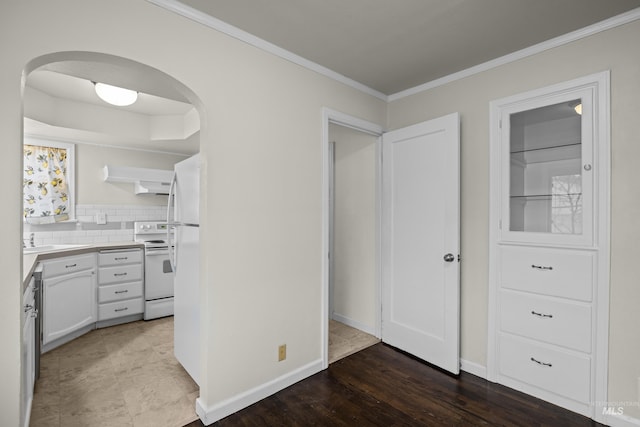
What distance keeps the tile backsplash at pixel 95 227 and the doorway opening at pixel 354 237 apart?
9.04 ft

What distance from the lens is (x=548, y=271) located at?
2178 mm

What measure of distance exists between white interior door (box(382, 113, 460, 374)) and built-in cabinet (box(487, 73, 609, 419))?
0.30 meters

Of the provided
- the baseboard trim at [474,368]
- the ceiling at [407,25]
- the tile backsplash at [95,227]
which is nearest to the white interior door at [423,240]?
the baseboard trim at [474,368]

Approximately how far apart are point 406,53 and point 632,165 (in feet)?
5.30

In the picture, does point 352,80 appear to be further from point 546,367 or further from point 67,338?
point 67,338

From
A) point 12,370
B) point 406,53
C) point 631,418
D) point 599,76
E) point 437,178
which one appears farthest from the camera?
point 437,178

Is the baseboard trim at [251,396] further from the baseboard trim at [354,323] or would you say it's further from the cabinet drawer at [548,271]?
the cabinet drawer at [548,271]

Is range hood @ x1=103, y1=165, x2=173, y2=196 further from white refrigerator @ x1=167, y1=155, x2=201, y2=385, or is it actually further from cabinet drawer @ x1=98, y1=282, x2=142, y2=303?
white refrigerator @ x1=167, y1=155, x2=201, y2=385

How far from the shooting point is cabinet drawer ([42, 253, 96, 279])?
2908 millimetres

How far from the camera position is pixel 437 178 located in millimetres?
2666

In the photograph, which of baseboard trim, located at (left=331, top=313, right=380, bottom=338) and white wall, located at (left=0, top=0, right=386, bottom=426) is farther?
baseboard trim, located at (left=331, top=313, right=380, bottom=338)

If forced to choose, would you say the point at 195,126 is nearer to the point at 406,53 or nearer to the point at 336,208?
the point at 336,208

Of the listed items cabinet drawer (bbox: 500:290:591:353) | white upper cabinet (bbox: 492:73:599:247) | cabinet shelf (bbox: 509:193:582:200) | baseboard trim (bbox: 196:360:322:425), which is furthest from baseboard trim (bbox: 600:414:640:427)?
baseboard trim (bbox: 196:360:322:425)

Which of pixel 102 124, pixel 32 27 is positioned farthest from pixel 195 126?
pixel 32 27
